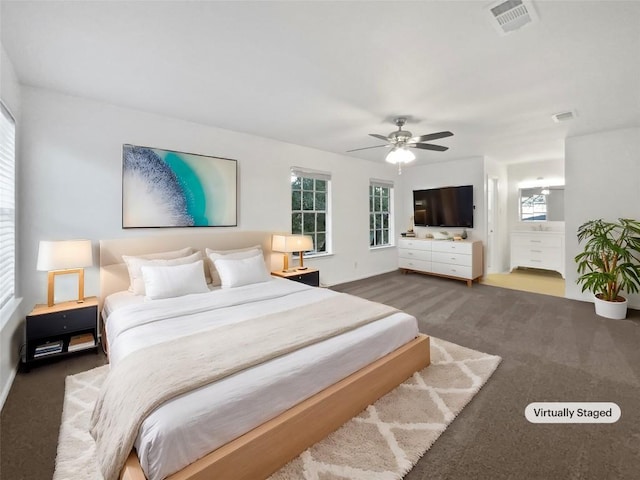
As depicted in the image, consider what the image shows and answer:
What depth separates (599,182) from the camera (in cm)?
411

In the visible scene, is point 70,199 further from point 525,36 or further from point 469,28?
point 525,36

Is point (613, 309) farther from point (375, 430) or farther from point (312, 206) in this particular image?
point (312, 206)

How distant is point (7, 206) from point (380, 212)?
576 centimetres

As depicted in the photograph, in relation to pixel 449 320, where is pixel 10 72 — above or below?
above

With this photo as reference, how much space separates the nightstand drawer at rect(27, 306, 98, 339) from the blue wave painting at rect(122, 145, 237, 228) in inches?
38.7

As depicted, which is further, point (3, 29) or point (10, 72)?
point (10, 72)

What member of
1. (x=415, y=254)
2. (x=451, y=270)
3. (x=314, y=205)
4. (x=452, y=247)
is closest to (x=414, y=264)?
(x=415, y=254)

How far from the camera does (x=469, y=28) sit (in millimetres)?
1829

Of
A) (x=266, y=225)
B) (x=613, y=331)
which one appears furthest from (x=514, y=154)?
(x=266, y=225)

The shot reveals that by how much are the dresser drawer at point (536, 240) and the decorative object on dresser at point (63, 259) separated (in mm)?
7555

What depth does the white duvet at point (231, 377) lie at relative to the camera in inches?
47.0

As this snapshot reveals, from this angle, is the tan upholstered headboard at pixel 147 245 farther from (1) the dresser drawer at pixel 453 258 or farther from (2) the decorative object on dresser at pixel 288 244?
(1) the dresser drawer at pixel 453 258

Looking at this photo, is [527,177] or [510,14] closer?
[510,14]

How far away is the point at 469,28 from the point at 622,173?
387 centimetres
